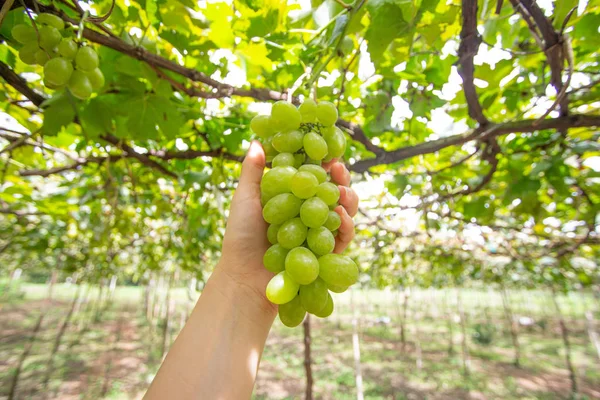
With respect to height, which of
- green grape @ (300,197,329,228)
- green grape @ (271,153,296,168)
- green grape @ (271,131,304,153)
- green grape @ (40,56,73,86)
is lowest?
green grape @ (300,197,329,228)

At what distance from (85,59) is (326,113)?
76 centimetres

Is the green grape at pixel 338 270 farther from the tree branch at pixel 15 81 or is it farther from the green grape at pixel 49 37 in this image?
the tree branch at pixel 15 81

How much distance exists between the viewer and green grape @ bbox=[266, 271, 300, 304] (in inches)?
29.2

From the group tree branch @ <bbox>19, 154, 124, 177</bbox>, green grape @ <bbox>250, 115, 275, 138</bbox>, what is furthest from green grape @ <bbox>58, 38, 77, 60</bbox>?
tree branch @ <bbox>19, 154, 124, 177</bbox>

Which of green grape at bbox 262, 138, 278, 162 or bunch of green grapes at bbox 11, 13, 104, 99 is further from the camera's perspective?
green grape at bbox 262, 138, 278, 162

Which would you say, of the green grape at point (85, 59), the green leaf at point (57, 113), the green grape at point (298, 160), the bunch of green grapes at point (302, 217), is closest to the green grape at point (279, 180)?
the bunch of green grapes at point (302, 217)

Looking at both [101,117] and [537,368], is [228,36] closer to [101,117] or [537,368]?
[101,117]

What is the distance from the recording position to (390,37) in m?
1.26

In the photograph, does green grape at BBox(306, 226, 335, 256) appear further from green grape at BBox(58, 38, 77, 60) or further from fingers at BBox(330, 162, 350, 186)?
green grape at BBox(58, 38, 77, 60)

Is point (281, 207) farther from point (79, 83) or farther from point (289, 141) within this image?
point (79, 83)

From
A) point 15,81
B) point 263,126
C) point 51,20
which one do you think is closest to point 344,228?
point 263,126

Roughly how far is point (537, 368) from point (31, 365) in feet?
59.0

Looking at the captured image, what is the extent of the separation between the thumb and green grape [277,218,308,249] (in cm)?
33

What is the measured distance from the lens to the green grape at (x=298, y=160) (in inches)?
39.3
